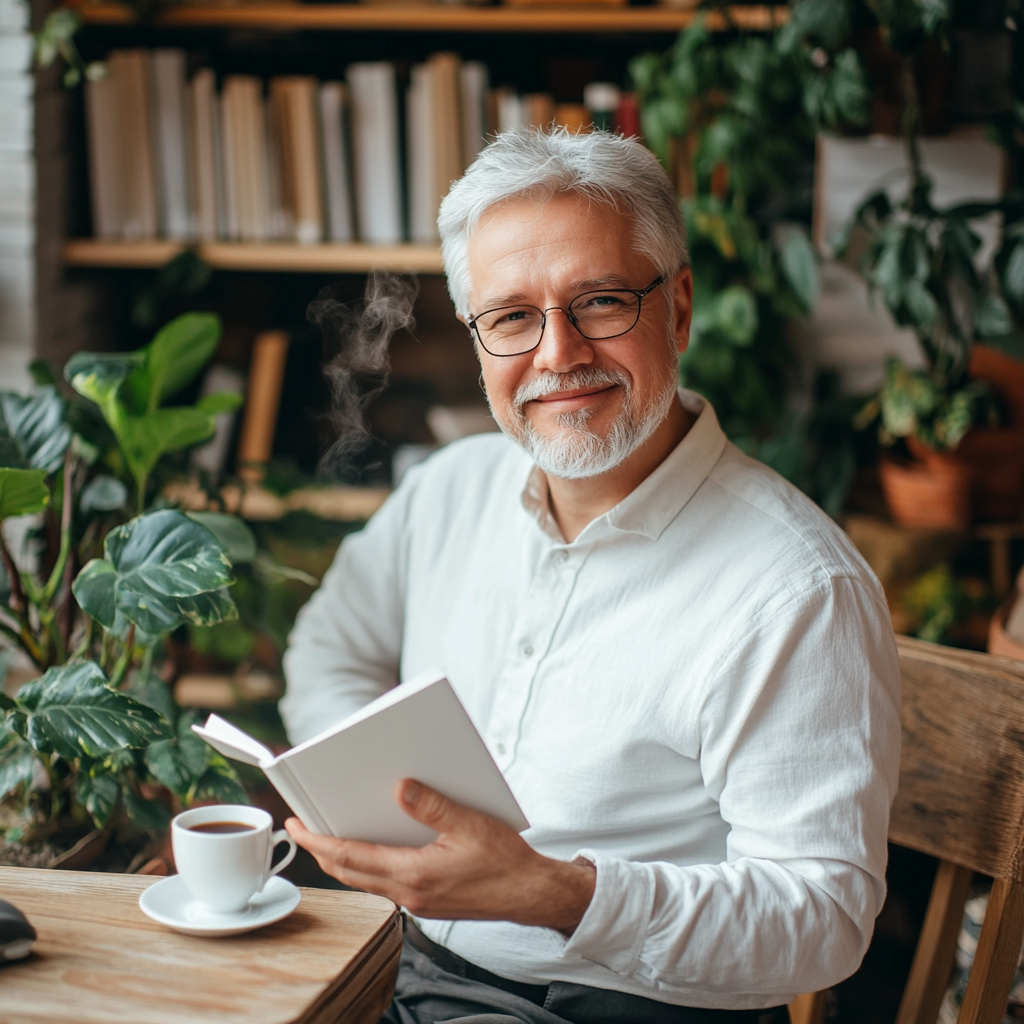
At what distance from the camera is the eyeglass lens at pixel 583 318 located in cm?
121

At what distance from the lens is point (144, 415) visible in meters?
1.41

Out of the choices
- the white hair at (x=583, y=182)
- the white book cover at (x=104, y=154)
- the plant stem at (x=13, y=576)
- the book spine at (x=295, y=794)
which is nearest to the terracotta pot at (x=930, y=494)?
the white hair at (x=583, y=182)

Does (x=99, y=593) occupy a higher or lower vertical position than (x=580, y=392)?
lower

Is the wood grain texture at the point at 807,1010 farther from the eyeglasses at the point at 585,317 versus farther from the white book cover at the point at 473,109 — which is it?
the white book cover at the point at 473,109

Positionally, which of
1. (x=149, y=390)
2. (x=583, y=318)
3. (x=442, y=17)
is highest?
(x=442, y=17)

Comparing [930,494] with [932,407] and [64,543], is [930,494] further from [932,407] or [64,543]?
[64,543]

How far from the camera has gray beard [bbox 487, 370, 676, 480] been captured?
1214 mm

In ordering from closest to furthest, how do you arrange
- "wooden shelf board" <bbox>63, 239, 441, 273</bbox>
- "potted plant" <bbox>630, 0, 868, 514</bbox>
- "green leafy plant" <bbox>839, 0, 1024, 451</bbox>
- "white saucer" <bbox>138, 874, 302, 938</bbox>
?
"white saucer" <bbox>138, 874, 302, 938</bbox> → "green leafy plant" <bbox>839, 0, 1024, 451</bbox> → "potted plant" <bbox>630, 0, 868, 514</bbox> → "wooden shelf board" <bbox>63, 239, 441, 273</bbox>

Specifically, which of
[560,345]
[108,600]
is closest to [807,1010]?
[560,345]

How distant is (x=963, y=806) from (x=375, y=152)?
176 cm

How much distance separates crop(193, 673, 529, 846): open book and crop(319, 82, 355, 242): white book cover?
63.0 inches

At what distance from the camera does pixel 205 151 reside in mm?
2301

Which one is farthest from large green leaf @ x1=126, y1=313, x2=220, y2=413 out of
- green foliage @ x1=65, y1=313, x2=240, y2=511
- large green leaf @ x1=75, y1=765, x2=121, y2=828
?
large green leaf @ x1=75, y1=765, x2=121, y2=828

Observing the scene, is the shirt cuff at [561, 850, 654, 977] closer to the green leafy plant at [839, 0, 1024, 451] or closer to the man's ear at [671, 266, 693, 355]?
the man's ear at [671, 266, 693, 355]
